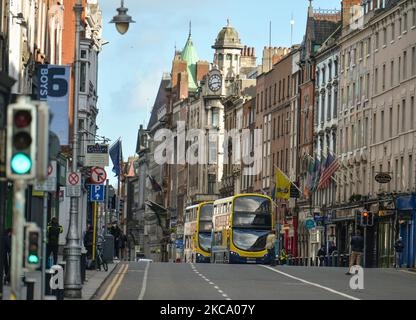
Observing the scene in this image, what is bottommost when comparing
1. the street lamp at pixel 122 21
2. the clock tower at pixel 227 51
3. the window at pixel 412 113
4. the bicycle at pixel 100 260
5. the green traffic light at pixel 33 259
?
the bicycle at pixel 100 260

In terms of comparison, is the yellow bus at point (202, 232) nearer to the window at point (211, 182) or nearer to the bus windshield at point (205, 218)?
the bus windshield at point (205, 218)

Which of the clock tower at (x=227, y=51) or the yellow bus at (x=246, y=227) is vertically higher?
the clock tower at (x=227, y=51)

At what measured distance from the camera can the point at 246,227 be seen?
87438 mm

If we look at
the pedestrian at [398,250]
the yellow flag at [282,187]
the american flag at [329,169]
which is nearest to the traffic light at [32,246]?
the pedestrian at [398,250]

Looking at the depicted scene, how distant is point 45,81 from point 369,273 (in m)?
17.0

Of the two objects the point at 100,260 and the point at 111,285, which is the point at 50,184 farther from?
the point at 100,260

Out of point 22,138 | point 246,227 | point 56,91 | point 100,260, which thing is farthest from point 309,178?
point 22,138

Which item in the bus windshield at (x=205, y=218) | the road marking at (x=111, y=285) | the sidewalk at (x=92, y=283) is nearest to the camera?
the sidewalk at (x=92, y=283)

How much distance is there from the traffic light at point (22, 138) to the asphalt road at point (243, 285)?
62.4 ft

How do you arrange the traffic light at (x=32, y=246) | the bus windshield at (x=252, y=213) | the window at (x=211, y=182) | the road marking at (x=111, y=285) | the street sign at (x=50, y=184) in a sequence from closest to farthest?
the traffic light at (x=32, y=246) < the street sign at (x=50, y=184) < the road marking at (x=111, y=285) < the bus windshield at (x=252, y=213) < the window at (x=211, y=182)

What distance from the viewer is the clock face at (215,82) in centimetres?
17400

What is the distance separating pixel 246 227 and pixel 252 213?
1.12m

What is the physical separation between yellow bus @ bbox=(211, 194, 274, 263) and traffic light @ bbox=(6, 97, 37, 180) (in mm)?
67711

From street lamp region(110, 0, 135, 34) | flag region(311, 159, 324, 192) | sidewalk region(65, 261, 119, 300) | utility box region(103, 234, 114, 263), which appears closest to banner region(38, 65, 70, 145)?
sidewalk region(65, 261, 119, 300)
